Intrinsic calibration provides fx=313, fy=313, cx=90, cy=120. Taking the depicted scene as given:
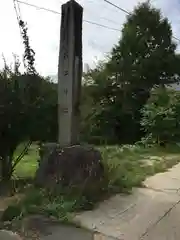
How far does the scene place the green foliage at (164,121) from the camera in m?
9.86

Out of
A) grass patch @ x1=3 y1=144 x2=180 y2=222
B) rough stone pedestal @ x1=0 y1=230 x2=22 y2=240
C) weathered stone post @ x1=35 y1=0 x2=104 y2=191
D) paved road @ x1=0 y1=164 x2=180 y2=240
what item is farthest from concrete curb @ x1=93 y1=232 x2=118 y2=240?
weathered stone post @ x1=35 y1=0 x2=104 y2=191

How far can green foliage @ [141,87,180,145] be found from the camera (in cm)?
986

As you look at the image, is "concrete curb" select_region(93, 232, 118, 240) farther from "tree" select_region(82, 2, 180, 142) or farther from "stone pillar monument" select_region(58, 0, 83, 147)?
"tree" select_region(82, 2, 180, 142)

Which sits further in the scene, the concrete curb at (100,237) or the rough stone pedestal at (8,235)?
the concrete curb at (100,237)

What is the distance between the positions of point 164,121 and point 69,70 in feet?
19.9

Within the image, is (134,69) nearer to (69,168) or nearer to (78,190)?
(69,168)

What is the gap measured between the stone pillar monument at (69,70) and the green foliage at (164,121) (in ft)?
19.3

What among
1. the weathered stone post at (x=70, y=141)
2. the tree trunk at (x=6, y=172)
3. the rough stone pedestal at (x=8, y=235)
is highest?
the weathered stone post at (x=70, y=141)

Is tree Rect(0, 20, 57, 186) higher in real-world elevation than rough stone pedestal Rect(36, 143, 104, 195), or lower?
higher

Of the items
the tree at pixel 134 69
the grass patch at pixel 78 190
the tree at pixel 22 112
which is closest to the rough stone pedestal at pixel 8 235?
the grass patch at pixel 78 190

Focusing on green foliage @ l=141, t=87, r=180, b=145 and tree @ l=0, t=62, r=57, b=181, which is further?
green foliage @ l=141, t=87, r=180, b=145

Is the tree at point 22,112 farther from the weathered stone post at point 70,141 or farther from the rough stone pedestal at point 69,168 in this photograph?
the rough stone pedestal at point 69,168

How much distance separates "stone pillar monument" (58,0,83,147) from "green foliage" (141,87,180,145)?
588 cm

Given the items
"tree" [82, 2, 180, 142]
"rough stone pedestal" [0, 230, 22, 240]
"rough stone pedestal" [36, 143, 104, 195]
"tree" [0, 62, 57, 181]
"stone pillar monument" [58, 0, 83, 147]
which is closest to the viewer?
"rough stone pedestal" [0, 230, 22, 240]
